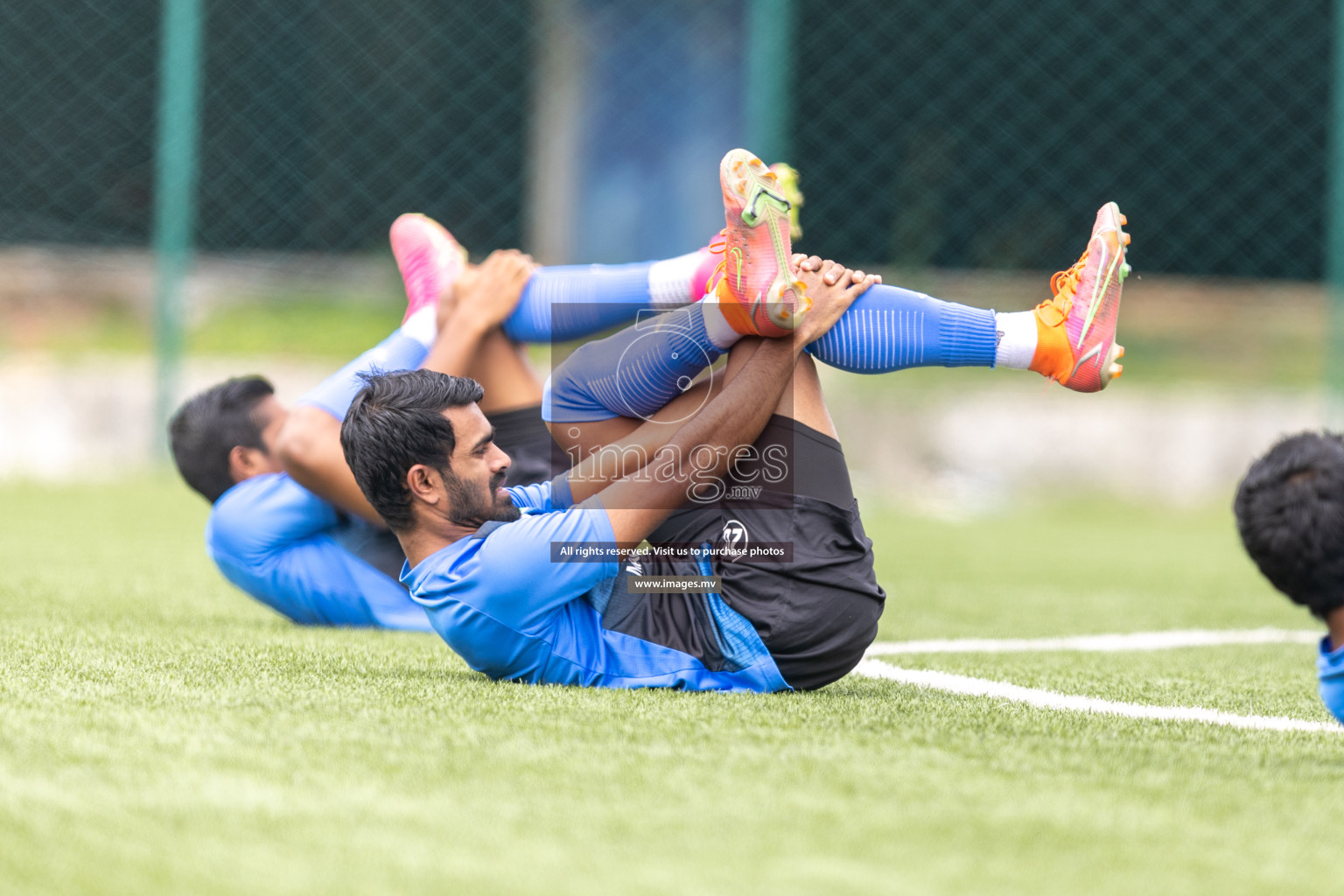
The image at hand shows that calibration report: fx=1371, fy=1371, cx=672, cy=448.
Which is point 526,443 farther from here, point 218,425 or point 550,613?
point 550,613

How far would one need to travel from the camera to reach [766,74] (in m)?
6.54

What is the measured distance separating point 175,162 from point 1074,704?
219 inches

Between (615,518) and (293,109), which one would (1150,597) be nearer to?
(615,518)

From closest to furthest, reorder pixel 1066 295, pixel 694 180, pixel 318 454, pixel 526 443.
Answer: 1. pixel 1066 295
2. pixel 318 454
3. pixel 526 443
4. pixel 694 180

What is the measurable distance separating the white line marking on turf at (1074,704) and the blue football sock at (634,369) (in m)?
0.65

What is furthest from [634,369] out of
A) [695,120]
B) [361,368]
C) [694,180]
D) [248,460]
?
[695,120]

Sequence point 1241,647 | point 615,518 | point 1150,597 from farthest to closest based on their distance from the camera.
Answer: point 1150,597
point 1241,647
point 615,518

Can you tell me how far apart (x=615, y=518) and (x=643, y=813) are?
66 centimetres

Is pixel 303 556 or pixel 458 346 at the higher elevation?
pixel 458 346

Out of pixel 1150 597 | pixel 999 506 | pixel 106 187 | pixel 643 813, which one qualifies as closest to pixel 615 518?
pixel 643 813

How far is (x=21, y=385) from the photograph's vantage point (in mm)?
6387

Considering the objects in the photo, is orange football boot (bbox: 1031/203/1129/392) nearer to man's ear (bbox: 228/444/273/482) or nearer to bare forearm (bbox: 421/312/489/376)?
bare forearm (bbox: 421/312/489/376)

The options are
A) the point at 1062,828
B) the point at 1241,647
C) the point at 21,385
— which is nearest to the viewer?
the point at 1062,828

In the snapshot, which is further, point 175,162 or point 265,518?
point 175,162
